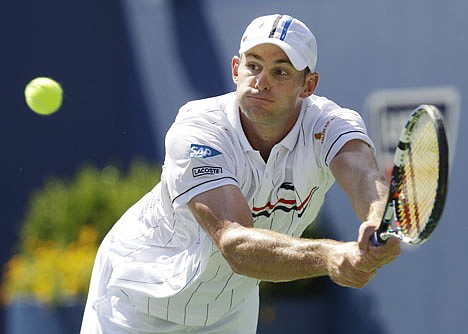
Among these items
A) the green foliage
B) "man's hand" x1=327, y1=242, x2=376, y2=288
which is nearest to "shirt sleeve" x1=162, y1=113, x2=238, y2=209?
"man's hand" x1=327, y1=242, x2=376, y2=288

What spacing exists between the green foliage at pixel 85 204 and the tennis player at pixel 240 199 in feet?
12.7

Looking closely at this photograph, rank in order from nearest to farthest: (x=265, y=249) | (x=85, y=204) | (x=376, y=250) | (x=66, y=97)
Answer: (x=376, y=250), (x=265, y=249), (x=85, y=204), (x=66, y=97)

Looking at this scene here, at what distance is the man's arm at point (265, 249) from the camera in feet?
11.3

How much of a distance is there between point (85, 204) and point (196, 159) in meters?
4.82

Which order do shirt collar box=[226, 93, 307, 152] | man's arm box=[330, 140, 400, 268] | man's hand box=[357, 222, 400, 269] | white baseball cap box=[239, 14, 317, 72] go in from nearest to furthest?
man's hand box=[357, 222, 400, 269] → man's arm box=[330, 140, 400, 268] → white baseball cap box=[239, 14, 317, 72] → shirt collar box=[226, 93, 307, 152]

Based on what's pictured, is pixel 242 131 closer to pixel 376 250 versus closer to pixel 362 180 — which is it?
pixel 362 180

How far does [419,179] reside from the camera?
356cm

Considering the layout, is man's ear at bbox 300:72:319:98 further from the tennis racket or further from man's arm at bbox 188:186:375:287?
the tennis racket

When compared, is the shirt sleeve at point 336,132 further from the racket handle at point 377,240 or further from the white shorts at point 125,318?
the white shorts at point 125,318

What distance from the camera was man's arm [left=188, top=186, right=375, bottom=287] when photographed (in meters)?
3.46

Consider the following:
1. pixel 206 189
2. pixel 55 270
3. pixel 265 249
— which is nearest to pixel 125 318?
pixel 206 189

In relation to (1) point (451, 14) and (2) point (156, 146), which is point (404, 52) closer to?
(1) point (451, 14)

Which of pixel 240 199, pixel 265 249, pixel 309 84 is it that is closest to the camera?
pixel 265 249

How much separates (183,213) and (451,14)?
405 cm
